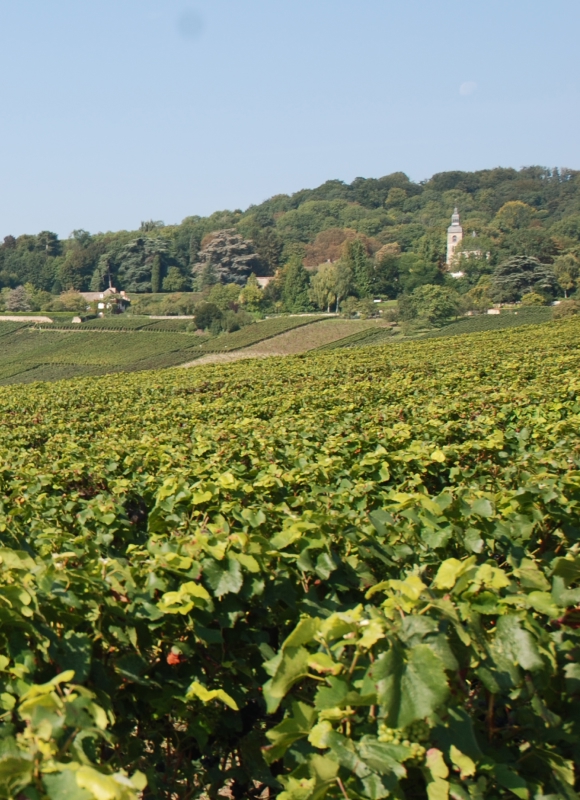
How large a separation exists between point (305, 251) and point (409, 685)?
14473 cm

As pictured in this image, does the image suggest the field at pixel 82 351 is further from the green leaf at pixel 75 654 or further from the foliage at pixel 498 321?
the green leaf at pixel 75 654

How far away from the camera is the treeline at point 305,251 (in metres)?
104

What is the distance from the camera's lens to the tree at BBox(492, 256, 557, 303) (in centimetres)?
9056

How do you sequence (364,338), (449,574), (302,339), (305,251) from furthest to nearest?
(305,251) < (302,339) < (364,338) < (449,574)

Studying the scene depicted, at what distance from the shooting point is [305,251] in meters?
145

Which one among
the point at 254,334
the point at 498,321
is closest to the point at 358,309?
the point at 254,334

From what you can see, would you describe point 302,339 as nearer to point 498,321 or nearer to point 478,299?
point 498,321

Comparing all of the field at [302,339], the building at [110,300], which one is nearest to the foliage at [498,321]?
the field at [302,339]

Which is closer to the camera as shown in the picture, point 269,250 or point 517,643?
point 517,643

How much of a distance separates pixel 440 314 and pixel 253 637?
74.2m

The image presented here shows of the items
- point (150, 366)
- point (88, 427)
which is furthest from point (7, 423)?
point (150, 366)

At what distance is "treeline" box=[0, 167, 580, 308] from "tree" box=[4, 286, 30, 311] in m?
18.9

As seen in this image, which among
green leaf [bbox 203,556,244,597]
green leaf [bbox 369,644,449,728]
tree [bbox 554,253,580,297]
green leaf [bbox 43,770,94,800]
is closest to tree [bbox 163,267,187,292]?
tree [bbox 554,253,580,297]

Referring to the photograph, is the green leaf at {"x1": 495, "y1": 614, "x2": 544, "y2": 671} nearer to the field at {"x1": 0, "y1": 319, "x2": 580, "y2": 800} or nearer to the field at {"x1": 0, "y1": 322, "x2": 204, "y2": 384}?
the field at {"x1": 0, "y1": 319, "x2": 580, "y2": 800}
